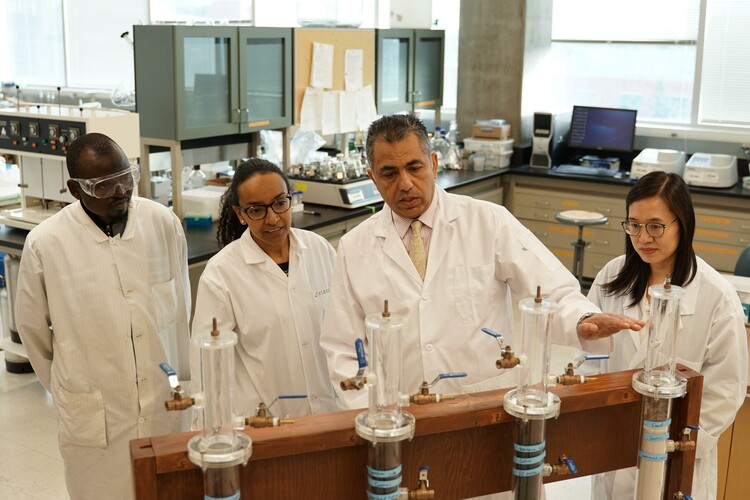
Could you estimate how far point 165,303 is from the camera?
96.6 inches

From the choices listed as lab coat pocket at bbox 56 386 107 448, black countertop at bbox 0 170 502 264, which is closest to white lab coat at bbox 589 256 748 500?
lab coat pocket at bbox 56 386 107 448

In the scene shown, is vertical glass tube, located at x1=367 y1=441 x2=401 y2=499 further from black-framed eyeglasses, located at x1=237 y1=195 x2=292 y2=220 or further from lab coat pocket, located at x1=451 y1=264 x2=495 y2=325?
black-framed eyeglasses, located at x1=237 y1=195 x2=292 y2=220

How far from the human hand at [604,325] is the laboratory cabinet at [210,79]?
2741 millimetres

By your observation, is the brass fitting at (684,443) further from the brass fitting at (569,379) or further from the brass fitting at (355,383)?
the brass fitting at (355,383)

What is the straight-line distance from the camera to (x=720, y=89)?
5.91 meters

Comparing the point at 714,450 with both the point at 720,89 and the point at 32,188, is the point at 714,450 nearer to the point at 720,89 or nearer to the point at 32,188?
the point at 32,188

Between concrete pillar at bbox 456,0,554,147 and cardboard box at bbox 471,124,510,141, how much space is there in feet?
0.56

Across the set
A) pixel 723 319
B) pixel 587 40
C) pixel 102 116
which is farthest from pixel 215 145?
pixel 587 40

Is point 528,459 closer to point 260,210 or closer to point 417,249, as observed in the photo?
point 417,249

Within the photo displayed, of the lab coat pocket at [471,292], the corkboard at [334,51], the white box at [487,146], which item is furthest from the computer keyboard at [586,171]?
the lab coat pocket at [471,292]

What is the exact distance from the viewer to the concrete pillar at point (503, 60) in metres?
5.90

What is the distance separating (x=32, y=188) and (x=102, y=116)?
0.57 meters

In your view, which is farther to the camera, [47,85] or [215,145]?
[47,85]

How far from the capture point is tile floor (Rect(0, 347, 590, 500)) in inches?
127
